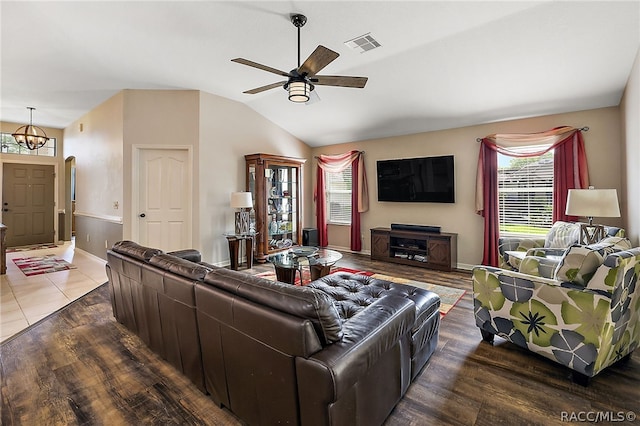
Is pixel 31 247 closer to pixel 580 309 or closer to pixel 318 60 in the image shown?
pixel 318 60

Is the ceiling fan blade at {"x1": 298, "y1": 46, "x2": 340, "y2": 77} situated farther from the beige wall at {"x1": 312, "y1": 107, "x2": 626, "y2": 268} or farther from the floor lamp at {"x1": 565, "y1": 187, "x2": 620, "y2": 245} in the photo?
the beige wall at {"x1": 312, "y1": 107, "x2": 626, "y2": 268}

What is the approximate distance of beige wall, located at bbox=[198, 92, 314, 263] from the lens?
4898mm

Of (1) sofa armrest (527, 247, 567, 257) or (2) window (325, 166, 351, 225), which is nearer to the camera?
(1) sofa armrest (527, 247, 567, 257)

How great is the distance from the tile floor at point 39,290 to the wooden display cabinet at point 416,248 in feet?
15.0

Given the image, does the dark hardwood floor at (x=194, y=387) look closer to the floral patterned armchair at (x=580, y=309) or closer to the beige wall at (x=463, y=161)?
the floral patterned armchair at (x=580, y=309)

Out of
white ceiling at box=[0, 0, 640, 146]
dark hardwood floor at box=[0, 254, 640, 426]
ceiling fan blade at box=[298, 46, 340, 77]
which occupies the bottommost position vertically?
dark hardwood floor at box=[0, 254, 640, 426]

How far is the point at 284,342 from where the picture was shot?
1.28 m

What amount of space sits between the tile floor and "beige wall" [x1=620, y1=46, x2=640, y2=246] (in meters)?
6.19

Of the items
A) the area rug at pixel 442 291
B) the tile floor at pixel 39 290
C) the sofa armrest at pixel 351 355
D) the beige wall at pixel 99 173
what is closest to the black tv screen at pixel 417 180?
the area rug at pixel 442 291

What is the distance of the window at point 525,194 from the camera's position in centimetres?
437

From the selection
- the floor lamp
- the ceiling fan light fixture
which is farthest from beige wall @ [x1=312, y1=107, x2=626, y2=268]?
the ceiling fan light fixture

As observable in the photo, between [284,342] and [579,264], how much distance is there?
2.02 meters

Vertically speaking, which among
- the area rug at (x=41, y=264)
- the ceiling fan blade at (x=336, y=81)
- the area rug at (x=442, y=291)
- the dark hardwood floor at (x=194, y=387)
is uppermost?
the ceiling fan blade at (x=336, y=81)

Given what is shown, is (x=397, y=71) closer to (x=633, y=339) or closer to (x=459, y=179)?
(x=459, y=179)
